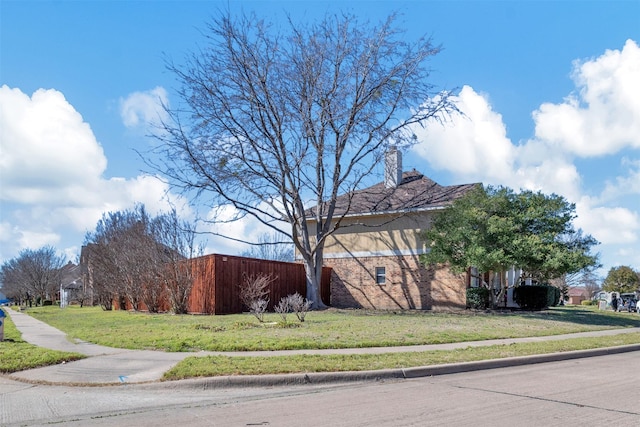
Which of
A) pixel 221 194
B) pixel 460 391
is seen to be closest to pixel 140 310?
pixel 221 194

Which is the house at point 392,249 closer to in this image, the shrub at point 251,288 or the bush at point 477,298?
the bush at point 477,298

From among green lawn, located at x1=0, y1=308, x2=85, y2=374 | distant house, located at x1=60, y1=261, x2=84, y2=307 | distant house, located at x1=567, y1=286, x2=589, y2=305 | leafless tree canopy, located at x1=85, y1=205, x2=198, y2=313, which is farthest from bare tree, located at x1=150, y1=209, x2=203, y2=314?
distant house, located at x1=567, y1=286, x2=589, y2=305

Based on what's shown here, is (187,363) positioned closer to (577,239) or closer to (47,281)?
(577,239)

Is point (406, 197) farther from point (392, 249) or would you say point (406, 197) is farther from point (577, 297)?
point (577, 297)

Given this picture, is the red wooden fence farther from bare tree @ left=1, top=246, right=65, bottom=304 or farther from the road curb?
bare tree @ left=1, top=246, right=65, bottom=304

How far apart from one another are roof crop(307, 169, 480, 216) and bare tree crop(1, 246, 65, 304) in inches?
1649

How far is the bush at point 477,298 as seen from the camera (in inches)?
1080

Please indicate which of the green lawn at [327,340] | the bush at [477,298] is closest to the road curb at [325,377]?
the green lawn at [327,340]

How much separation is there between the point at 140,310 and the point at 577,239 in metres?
24.5

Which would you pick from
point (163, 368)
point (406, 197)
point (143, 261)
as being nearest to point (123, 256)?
point (143, 261)

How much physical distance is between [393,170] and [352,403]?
26500mm

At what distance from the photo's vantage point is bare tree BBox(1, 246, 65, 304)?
6156cm

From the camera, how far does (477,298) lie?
90.1 ft

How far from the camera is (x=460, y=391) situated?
816 cm
